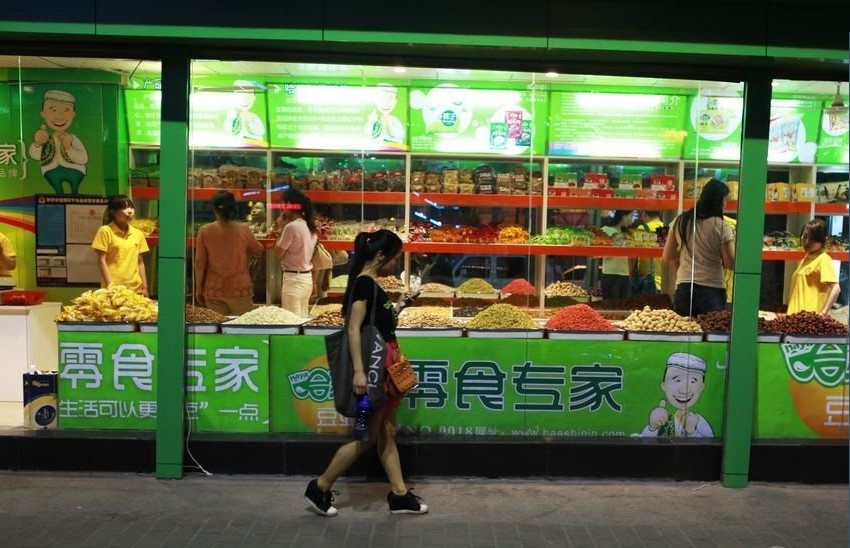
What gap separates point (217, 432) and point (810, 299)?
5466 millimetres

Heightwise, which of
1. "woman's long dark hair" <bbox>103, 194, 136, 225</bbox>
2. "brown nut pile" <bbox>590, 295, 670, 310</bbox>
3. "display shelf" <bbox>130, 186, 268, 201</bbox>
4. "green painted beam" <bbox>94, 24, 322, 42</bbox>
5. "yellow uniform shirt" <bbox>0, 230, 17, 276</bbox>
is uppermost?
"green painted beam" <bbox>94, 24, 322, 42</bbox>

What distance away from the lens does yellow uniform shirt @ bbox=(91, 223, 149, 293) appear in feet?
22.7

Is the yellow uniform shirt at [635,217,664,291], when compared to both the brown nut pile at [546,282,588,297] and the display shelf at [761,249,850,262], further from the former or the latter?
the display shelf at [761,249,850,262]

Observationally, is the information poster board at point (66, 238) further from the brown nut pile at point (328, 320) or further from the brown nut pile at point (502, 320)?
the brown nut pile at point (502, 320)

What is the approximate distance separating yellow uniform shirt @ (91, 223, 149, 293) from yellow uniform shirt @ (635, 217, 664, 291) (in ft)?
15.8

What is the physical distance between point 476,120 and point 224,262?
2.86m

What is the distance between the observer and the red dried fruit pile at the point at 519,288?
6895 millimetres

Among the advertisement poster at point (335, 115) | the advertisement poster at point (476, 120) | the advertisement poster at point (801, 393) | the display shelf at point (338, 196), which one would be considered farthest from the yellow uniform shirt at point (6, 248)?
the advertisement poster at point (801, 393)

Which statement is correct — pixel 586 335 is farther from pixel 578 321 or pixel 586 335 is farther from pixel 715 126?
pixel 715 126

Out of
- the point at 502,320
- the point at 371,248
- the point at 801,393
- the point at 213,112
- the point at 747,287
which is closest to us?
the point at 371,248

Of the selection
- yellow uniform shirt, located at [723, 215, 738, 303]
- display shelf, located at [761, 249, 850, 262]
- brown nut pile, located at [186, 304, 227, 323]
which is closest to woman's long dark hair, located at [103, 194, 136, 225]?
brown nut pile, located at [186, 304, 227, 323]

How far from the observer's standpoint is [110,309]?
5.99m

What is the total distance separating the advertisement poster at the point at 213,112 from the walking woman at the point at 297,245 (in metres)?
0.66

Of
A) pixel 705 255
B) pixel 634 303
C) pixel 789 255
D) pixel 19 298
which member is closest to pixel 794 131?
pixel 789 255
